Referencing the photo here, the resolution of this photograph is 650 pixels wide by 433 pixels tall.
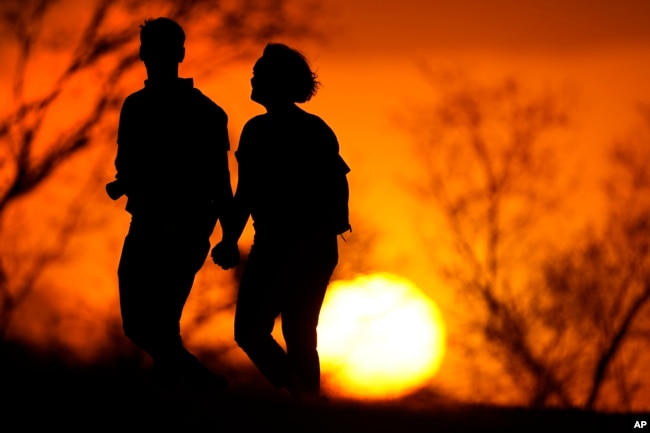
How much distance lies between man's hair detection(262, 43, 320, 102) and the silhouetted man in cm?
59

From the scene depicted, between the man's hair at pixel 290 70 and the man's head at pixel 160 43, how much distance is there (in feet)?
2.45

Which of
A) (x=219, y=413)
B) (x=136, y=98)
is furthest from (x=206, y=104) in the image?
(x=219, y=413)

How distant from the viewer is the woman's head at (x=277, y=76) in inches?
393

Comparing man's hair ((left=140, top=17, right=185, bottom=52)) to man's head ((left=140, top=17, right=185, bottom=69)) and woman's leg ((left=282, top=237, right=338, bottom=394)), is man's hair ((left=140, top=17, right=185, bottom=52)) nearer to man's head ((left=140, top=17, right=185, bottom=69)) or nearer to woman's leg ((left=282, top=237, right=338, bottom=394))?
man's head ((left=140, top=17, right=185, bottom=69))

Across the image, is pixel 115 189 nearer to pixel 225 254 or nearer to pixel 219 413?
pixel 225 254

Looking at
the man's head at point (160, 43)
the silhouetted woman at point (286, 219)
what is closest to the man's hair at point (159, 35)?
the man's head at point (160, 43)

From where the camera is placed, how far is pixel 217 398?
927cm

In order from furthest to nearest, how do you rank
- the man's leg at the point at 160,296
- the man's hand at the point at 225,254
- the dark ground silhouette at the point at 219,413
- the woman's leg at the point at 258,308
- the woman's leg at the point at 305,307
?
1. the woman's leg at the point at 305,307
2. the woman's leg at the point at 258,308
3. the man's hand at the point at 225,254
4. the man's leg at the point at 160,296
5. the dark ground silhouette at the point at 219,413

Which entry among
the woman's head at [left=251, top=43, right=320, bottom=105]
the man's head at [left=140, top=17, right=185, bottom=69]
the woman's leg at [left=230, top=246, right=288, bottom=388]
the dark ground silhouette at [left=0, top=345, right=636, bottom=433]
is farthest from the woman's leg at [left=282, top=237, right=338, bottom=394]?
the man's head at [left=140, top=17, right=185, bottom=69]

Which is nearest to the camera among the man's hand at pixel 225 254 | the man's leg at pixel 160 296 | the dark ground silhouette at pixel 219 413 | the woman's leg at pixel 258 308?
the dark ground silhouette at pixel 219 413

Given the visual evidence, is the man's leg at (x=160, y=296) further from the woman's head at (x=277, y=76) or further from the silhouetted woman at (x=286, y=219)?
the woman's head at (x=277, y=76)

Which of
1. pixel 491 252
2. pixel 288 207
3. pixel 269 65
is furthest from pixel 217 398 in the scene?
pixel 491 252

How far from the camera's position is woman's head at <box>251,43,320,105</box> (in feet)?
32.8

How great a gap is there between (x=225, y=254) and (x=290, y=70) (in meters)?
1.51
